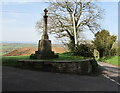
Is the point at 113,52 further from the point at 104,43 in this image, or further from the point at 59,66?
the point at 59,66

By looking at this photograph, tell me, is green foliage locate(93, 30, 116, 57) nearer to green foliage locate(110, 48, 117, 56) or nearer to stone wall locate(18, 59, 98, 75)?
green foliage locate(110, 48, 117, 56)

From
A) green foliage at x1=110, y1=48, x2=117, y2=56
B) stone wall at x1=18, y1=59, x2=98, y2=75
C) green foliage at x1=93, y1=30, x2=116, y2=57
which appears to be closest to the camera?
stone wall at x1=18, y1=59, x2=98, y2=75

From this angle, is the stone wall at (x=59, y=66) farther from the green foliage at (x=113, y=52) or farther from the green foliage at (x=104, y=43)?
the green foliage at (x=104, y=43)

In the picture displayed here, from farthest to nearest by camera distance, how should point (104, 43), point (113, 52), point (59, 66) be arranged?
point (104, 43)
point (113, 52)
point (59, 66)

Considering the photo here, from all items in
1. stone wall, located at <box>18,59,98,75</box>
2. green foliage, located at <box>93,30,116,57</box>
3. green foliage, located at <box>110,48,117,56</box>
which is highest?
green foliage, located at <box>93,30,116,57</box>

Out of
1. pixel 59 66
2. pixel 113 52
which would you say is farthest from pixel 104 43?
pixel 59 66

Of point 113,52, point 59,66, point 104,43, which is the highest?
point 104,43

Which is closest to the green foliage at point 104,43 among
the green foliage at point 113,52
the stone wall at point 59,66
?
the green foliage at point 113,52

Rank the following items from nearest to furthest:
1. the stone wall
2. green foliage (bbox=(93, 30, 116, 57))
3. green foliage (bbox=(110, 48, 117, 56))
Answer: the stone wall < green foliage (bbox=(110, 48, 117, 56)) < green foliage (bbox=(93, 30, 116, 57))

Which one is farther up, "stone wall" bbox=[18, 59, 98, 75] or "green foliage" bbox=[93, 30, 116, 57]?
"green foliage" bbox=[93, 30, 116, 57]

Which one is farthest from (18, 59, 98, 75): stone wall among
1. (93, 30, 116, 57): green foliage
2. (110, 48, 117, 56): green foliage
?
(93, 30, 116, 57): green foliage

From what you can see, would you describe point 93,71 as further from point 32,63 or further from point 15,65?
point 15,65

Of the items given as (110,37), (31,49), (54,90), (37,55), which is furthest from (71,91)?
(110,37)

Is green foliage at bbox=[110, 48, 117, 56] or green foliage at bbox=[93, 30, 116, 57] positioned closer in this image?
green foliage at bbox=[110, 48, 117, 56]
